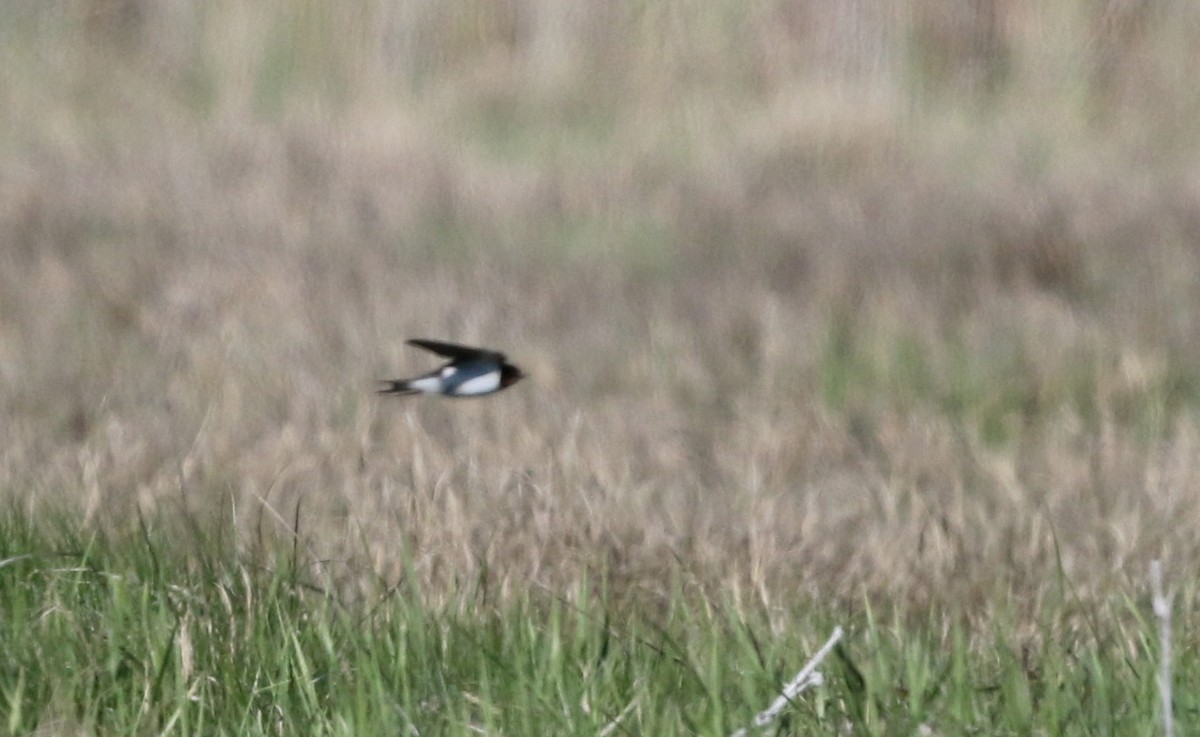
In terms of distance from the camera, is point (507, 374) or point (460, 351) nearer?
point (460, 351)

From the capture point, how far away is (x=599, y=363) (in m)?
4.66

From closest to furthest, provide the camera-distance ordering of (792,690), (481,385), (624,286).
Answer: (792,690)
(481,385)
(624,286)

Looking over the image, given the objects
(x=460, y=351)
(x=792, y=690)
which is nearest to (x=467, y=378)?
(x=460, y=351)

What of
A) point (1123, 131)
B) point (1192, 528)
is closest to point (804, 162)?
point (1123, 131)

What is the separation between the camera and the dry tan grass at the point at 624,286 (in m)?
3.01

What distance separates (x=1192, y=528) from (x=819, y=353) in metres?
1.71

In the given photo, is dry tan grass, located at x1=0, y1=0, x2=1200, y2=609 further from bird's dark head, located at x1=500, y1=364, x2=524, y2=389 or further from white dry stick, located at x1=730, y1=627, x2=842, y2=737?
white dry stick, located at x1=730, y1=627, x2=842, y2=737

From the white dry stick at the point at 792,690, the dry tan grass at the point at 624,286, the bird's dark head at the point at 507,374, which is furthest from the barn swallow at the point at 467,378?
the white dry stick at the point at 792,690

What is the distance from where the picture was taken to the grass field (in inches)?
80.9

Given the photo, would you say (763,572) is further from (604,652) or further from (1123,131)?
(1123,131)

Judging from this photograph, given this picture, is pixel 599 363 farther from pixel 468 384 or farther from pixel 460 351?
pixel 460 351

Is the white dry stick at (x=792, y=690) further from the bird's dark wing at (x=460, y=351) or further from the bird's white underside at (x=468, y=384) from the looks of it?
the bird's white underside at (x=468, y=384)

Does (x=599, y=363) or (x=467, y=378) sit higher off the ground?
(x=467, y=378)

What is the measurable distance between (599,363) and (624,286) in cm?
89
